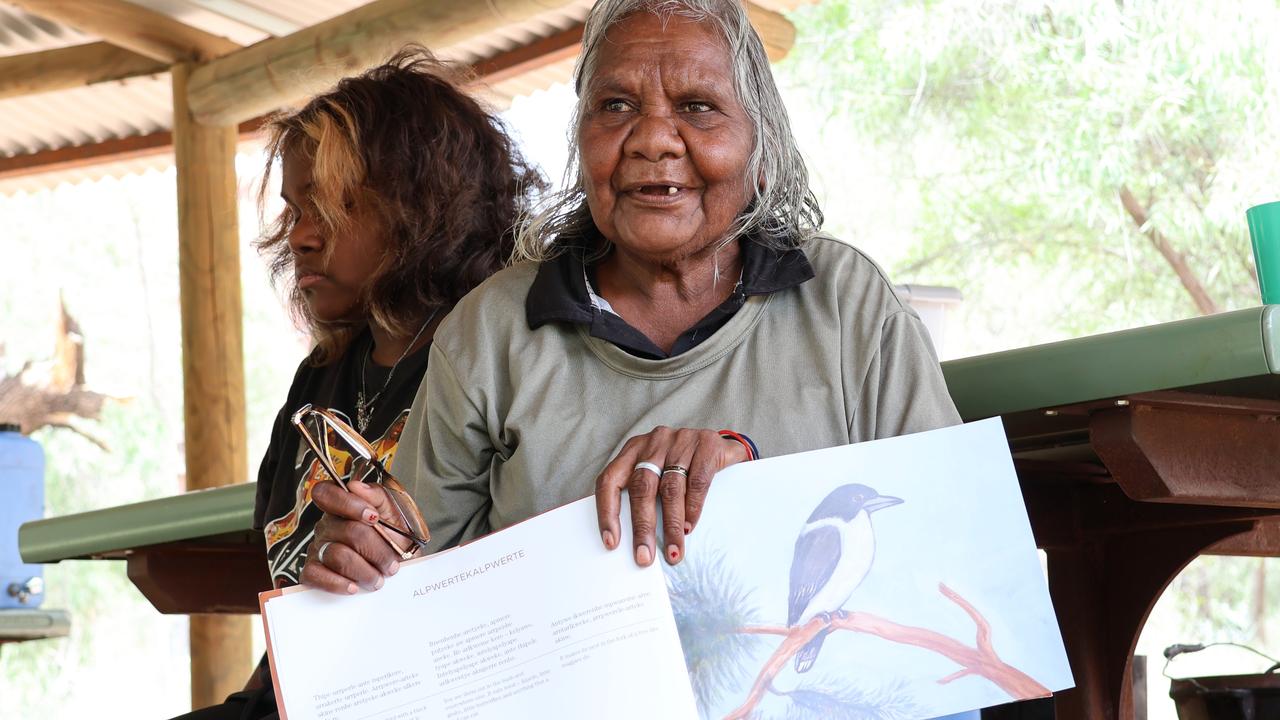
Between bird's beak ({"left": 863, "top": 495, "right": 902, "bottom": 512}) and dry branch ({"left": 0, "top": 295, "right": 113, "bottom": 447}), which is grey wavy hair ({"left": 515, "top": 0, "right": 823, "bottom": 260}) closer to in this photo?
bird's beak ({"left": 863, "top": 495, "right": 902, "bottom": 512})

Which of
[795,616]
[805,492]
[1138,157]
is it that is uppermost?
[1138,157]

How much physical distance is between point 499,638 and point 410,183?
1.12 m

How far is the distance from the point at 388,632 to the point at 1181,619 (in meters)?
11.4

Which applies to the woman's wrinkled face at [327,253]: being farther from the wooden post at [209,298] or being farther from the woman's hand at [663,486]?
the wooden post at [209,298]

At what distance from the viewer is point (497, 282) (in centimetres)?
170

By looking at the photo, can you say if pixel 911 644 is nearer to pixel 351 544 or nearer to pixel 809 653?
pixel 809 653

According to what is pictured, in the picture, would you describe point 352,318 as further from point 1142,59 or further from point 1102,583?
point 1142,59

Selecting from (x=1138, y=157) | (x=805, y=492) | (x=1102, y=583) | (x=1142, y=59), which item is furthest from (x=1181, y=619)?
(x=805, y=492)

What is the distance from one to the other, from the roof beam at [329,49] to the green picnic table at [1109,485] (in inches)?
74.6

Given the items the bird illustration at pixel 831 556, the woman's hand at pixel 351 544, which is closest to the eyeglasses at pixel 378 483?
the woman's hand at pixel 351 544

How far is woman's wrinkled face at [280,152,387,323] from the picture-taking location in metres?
2.21

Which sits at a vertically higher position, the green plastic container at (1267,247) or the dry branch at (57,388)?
the dry branch at (57,388)

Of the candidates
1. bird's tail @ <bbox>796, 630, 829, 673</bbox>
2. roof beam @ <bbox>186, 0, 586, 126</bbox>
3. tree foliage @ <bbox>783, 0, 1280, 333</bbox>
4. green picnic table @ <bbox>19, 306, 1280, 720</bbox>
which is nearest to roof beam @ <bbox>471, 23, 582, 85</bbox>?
roof beam @ <bbox>186, 0, 586, 126</bbox>

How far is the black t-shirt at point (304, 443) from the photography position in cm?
199
